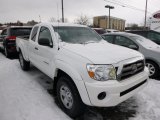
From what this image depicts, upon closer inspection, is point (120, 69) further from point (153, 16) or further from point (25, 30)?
point (153, 16)

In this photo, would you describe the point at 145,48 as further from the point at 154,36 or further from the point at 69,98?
the point at 69,98

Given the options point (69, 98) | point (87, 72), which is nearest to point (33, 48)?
point (69, 98)

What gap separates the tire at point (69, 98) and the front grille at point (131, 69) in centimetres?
85

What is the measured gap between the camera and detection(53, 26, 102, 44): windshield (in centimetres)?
415

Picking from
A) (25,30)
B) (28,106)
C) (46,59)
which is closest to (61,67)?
(46,59)

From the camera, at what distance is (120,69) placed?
3066mm

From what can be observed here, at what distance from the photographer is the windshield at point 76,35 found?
4148mm

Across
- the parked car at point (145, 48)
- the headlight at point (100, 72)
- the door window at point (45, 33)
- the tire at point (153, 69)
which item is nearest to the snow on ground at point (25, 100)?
the headlight at point (100, 72)

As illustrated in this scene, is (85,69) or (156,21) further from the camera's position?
(156,21)

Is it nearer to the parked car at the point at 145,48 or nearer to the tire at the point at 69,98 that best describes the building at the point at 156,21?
the parked car at the point at 145,48

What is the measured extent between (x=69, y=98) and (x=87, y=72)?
2.53ft

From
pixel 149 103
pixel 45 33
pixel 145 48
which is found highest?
pixel 45 33

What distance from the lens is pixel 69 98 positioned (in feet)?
11.1

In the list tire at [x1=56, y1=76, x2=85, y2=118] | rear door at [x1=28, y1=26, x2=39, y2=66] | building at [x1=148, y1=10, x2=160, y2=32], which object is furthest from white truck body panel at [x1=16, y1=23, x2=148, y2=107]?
building at [x1=148, y1=10, x2=160, y2=32]
